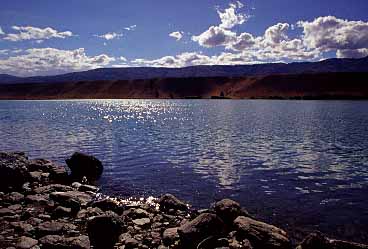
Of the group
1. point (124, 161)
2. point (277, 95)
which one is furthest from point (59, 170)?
point (277, 95)

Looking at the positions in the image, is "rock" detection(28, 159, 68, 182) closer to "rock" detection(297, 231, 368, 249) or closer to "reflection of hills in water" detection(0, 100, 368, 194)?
"reflection of hills in water" detection(0, 100, 368, 194)

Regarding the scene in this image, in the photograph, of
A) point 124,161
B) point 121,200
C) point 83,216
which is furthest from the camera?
point 124,161

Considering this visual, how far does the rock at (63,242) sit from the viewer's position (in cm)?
1105

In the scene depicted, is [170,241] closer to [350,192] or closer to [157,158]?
[350,192]

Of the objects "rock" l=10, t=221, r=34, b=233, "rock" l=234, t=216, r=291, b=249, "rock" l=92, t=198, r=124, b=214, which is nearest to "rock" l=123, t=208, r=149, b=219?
"rock" l=92, t=198, r=124, b=214

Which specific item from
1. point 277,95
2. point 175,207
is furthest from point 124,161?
point 277,95

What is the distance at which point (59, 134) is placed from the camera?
42656 millimetres

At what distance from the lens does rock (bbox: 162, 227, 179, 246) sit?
470 inches

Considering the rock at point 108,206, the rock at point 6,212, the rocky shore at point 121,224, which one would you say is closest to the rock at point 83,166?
the rocky shore at point 121,224

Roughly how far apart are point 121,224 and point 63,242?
2159mm

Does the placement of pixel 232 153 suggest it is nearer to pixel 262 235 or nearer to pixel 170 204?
pixel 170 204

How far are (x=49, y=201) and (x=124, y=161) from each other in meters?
10.4

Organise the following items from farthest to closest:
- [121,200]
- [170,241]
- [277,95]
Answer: [277,95] → [121,200] → [170,241]

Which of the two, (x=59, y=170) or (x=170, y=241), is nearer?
(x=170, y=241)
